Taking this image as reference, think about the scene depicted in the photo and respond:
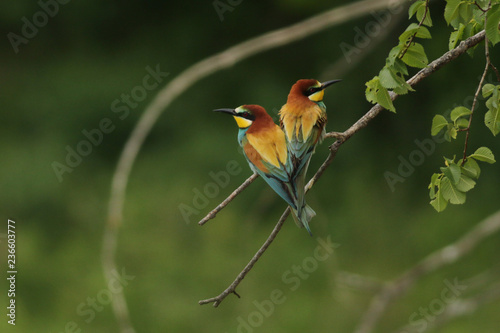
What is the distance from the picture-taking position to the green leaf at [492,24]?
83 centimetres

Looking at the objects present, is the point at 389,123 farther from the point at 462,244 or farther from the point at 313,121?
the point at 313,121

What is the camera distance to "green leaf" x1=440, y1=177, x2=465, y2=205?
34.6 inches

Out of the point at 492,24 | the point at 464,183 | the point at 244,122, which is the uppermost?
the point at 244,122

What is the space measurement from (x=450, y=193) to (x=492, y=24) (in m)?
0.22

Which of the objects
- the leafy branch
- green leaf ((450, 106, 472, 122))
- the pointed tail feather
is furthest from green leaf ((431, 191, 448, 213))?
the pointed tail feather

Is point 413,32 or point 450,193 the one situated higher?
point 413,32

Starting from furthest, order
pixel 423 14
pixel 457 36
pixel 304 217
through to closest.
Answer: pixel 457 36, pixel 423 14, pixel 304 217

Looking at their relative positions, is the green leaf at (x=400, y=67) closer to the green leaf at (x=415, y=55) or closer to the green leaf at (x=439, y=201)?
the green leaf at (x=415, y=55)

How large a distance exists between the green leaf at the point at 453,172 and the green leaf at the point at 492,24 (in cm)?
17

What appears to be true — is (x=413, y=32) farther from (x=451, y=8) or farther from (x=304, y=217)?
(x=304, y=217)

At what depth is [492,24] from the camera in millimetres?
833

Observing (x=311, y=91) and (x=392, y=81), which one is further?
(x=311, y=91)

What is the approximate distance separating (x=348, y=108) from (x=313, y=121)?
4.89 feet

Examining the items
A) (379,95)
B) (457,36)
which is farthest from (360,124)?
(457,36)
